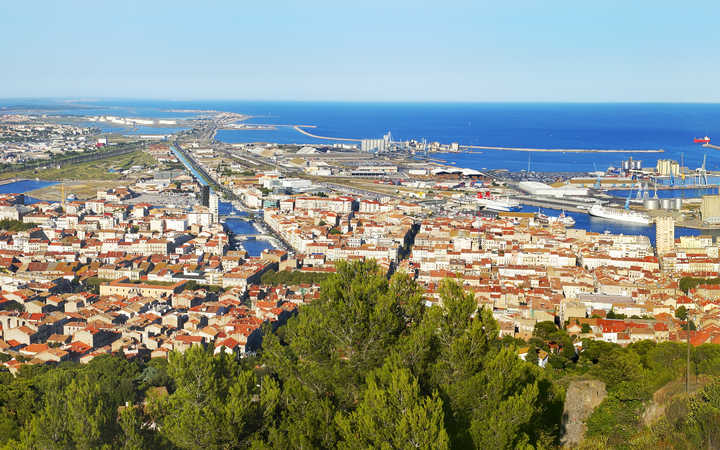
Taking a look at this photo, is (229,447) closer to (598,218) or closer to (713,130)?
(598,218)

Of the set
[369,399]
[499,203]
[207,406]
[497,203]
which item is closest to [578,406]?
[369,399]

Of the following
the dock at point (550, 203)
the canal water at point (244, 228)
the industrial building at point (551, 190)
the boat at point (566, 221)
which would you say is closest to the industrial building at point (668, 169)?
the industrial building at point (551, 190)

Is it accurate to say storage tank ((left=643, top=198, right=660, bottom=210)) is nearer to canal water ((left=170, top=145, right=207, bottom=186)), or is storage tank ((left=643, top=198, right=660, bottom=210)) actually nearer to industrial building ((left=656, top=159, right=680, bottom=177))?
industrial building ((left=656, top=159, right=680, bottom=177))

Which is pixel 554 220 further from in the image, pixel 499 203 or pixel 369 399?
pixel 369 399

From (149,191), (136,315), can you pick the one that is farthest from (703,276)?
(149,191)

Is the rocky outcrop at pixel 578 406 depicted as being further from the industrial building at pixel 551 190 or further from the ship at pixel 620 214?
the industrial building at pixel 551 190

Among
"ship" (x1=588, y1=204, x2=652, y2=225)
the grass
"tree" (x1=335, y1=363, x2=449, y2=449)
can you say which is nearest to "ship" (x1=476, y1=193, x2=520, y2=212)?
"ship" (x1=588, y1=204, x2=652, y2=225)
